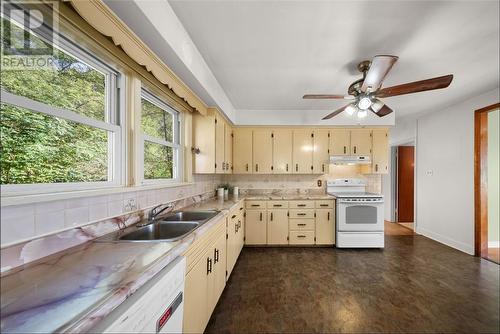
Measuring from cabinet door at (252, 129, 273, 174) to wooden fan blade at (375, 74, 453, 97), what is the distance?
6.97 ft

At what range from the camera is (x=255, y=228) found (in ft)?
12.0

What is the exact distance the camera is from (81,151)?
4.43ft

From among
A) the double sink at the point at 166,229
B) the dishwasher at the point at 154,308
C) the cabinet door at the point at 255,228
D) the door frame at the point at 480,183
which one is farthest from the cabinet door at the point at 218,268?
the door frame at the point at 480,183

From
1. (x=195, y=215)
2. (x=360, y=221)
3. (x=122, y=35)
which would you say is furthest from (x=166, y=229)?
(x=360, y=221)

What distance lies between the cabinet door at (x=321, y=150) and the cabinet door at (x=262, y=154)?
841 millimetres

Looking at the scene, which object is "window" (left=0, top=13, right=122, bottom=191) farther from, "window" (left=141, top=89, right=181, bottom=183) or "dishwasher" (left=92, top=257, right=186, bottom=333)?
"dishwasher" (left=92, top=257, right=186, bottom=333)

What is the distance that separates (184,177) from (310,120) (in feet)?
8.38

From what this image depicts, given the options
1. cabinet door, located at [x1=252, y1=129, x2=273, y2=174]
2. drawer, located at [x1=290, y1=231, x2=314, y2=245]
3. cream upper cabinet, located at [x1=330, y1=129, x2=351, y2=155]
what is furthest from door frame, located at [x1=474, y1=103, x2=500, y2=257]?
cabinet door, located at [x1=252, y1=129, x2=273, y2=174]

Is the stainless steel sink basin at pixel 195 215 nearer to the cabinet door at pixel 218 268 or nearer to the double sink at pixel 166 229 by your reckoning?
the double sink at pixel 166 229

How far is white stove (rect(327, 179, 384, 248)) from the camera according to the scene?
355 centimetres

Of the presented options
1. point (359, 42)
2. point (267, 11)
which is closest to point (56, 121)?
point (267, 11)

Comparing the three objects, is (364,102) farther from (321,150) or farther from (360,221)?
(360,221)

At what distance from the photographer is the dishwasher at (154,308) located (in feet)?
2.20

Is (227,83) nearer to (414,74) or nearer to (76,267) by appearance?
(414,74)
